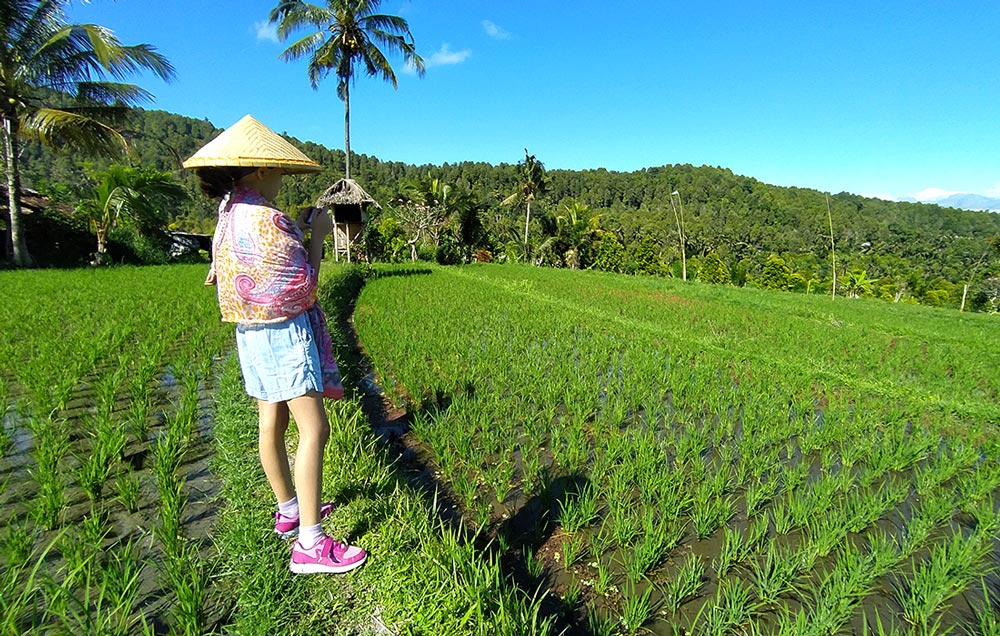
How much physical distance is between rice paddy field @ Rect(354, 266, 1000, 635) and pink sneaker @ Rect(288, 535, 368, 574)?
2.14ft

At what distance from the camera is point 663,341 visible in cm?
576

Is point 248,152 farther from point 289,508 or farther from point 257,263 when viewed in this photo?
point 289,508

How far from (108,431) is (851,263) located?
4934cm

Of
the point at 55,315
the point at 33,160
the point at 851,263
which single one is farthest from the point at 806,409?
the point at 33,160

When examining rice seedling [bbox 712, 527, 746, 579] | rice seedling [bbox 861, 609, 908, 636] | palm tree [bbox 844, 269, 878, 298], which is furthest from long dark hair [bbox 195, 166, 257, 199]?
palm tree [bbox 844, 269, 878, 298]

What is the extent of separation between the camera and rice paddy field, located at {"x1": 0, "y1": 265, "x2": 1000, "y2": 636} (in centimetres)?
147

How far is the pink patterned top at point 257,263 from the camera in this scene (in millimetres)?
1401

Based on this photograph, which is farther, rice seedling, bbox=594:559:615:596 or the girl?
rice seedling, bbox=594:559:615:596

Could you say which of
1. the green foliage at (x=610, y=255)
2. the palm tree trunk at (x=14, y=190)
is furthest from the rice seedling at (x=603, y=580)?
the green foliage at (x=610, y=255)

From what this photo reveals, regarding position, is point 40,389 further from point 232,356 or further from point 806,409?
point 806,409

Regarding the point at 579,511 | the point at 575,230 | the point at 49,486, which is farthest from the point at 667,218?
the point at 49,486

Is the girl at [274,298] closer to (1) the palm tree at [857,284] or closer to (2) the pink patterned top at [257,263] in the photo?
(2) the pink patterned top at [257,263]

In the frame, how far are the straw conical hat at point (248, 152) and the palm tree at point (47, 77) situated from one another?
484 inches

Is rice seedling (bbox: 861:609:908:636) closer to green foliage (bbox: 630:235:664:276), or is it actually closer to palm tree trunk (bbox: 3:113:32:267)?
palm tree trunk (bbox: 3:113:32:267)
